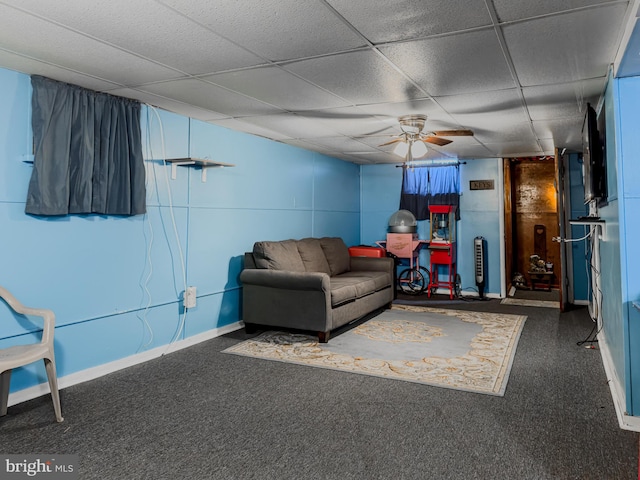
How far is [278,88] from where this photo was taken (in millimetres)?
3348

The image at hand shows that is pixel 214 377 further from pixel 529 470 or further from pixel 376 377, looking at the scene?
pixel 529 470

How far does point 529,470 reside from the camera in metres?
2.03

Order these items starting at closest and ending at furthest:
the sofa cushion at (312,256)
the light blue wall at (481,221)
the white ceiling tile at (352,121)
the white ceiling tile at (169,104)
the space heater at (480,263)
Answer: the white ceiling tile at (169,104) → the white ceiling tile at (352,121) → the sofa cushion at (312,256) → the space heater at (480,263) → the light blue wall at (481,221)

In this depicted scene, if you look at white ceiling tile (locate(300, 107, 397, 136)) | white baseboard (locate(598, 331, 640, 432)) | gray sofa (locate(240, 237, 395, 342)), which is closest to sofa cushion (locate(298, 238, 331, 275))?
gray sofa (locate(240, 237, 395, 342))

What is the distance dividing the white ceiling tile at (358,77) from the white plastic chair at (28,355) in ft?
7.62

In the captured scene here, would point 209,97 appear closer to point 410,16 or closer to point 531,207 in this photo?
point 410,16

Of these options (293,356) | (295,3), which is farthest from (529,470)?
(295,3)

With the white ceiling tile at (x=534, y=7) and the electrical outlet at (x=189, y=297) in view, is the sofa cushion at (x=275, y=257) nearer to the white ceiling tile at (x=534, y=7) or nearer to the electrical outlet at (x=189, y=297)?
the electrical outlet at (x=189, y=297)

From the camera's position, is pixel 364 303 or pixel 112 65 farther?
pixel 364 303

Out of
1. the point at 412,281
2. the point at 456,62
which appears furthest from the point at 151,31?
the point at 412,281

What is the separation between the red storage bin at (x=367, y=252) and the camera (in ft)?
21.4

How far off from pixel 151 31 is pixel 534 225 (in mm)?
7873

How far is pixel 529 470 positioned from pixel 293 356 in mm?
2176

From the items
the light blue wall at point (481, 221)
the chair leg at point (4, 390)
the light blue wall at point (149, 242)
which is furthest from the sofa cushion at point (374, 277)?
the chair leg at point (4, 390)
